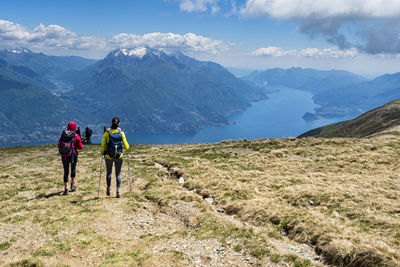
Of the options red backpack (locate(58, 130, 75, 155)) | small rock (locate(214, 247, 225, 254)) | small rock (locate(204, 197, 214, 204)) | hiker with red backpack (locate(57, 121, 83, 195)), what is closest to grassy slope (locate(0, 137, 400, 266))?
small rock (locate(214, 247, 225, 254))

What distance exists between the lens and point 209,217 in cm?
1180

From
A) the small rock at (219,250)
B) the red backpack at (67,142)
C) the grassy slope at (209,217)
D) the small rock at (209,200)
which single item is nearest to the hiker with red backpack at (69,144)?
the red backpack at (67,142)

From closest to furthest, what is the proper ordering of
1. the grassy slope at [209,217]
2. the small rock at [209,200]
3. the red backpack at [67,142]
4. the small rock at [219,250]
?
the grassy slope at [209,217]
the small rock at [219,250]
the red backpack at [67,142]
the small rock at [209,200]

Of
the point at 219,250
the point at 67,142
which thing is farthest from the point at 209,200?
the point at 67,142

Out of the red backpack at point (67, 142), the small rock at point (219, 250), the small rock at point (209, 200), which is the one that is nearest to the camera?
the small rock at point (219, 250)

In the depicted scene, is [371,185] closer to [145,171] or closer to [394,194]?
[394,194]

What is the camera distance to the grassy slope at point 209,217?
28.0 ft

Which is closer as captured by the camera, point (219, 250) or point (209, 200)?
point (219, 250)

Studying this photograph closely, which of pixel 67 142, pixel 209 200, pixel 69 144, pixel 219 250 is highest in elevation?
pixel 67 142

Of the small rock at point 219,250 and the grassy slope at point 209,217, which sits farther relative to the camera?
the small rock at point 219,250

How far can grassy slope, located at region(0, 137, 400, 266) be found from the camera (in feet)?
28.0

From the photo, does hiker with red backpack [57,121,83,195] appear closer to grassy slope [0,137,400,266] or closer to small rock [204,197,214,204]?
grassy slope [0,137,400,266]

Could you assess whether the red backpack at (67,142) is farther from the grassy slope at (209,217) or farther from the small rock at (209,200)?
the small rock at (209,200)

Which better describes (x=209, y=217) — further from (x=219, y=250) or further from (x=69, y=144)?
(x=69, y=144)
